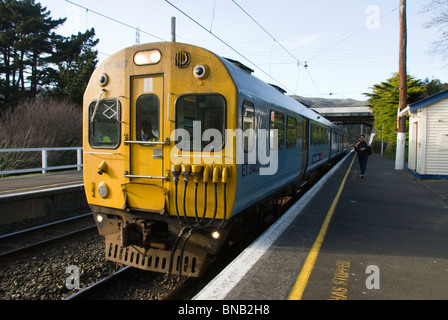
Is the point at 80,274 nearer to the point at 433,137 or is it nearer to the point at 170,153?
the point at 170,153

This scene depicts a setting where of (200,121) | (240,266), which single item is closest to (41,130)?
(200,121)

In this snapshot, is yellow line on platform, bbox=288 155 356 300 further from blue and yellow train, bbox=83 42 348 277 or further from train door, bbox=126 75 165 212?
train door, bbox=126 75 165 212

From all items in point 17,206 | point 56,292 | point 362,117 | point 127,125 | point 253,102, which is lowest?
point 56,292

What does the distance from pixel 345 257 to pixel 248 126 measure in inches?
87.9

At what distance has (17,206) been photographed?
8.15 metres

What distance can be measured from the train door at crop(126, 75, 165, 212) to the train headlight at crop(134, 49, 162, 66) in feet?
0.68

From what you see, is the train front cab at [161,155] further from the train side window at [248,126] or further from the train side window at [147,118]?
the train side window at [248,126]

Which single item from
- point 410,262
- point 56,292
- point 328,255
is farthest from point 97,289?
point 410,262

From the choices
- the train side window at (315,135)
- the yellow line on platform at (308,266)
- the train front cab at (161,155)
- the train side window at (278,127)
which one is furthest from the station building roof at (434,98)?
the train front cab at (161,155)

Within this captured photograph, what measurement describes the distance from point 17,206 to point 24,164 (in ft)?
31.9

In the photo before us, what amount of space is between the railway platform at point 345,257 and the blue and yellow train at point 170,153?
31.4 inches

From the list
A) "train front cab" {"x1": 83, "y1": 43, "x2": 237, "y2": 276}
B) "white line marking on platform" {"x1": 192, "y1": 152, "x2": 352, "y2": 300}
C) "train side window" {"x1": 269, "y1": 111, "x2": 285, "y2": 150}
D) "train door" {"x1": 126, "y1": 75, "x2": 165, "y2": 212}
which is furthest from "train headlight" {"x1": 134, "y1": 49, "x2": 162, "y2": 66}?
"white line marking on platform" {"x1": 192, "y1": 152, "x2": 352, "y2": 300}

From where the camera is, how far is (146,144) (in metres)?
4.68
